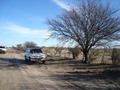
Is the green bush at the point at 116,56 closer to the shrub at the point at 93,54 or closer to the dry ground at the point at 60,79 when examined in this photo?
the dry ground at the point at 60,79

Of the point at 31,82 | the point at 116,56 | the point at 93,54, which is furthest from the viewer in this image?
the point at 93,54

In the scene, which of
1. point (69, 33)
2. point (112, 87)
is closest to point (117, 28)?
point (69, 33)

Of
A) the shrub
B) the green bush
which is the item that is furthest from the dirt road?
the shrub

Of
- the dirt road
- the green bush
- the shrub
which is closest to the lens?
the dirt road

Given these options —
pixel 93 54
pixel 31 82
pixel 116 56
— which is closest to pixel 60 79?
pixel 31 82

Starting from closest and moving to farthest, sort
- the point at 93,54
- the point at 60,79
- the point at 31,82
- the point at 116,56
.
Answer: the point at 31,82 → the point at 60,79 → the point at 116,56 → the point at 93,54

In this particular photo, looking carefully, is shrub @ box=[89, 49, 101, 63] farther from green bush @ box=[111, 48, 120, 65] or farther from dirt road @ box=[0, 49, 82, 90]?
dirt road @ box=[0, 49, 82, 90]

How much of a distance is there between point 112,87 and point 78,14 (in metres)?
12.3

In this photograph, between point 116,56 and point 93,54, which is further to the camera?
point 93,54

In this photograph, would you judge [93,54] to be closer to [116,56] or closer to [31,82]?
[116,56]

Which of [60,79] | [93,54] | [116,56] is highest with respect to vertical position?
[93,54]

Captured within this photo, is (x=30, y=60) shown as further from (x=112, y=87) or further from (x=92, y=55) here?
(x=112, y=87)

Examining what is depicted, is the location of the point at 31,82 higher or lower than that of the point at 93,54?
lower

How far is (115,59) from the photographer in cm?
2028
